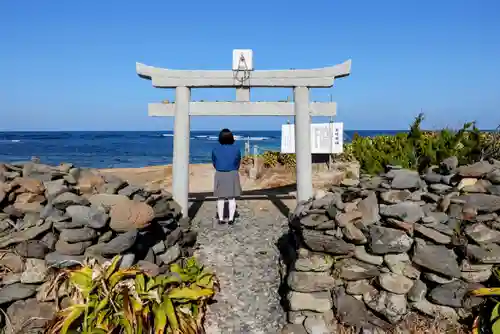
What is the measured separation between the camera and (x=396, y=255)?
5.11 meters

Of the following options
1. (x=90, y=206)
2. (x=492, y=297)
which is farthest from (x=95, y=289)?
(x=492, y=297)

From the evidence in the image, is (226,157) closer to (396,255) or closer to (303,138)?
(303,138)

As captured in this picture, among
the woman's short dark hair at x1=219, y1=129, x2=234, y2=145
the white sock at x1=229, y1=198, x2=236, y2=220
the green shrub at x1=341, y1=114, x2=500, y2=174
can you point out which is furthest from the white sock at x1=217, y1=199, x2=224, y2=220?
the green shrub at x1=341, y1=114, x2=500, y2=174

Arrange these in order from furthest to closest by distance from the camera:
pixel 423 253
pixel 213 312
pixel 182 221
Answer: pixel 182 221, pixel 213 312, pixel 423 253

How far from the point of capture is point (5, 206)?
203 inches

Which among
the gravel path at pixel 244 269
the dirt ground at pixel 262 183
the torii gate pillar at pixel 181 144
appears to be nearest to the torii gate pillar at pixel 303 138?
the gravel path at pixel 244 269

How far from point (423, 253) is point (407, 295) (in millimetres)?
535

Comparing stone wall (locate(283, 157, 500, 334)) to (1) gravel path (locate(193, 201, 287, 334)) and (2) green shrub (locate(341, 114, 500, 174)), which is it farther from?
(2) green shrub (locate(341, 114, 500, 174))

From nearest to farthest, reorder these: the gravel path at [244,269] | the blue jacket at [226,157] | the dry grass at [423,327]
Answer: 1. the dry grass at [423,327]
2. the gravel path at [244,269]
3. the blue jacket at [226,157]

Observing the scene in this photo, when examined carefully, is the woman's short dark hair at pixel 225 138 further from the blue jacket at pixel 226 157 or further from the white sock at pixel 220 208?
the white sock at pixel 220 208

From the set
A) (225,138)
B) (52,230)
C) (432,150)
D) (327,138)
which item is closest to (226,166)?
(225,138)

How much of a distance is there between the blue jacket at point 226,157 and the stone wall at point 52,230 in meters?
2.39

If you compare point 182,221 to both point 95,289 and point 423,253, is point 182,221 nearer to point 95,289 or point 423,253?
point 95,289

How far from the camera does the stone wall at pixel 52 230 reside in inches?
183
